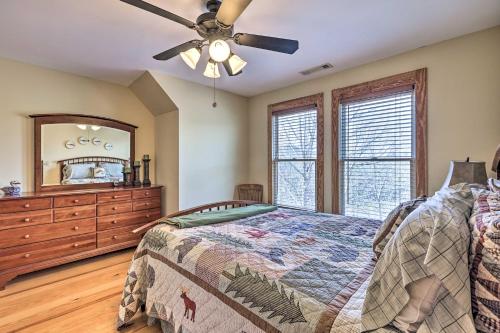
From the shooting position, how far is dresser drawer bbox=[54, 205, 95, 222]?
285 cm

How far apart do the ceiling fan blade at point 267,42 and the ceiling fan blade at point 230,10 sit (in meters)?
0.26

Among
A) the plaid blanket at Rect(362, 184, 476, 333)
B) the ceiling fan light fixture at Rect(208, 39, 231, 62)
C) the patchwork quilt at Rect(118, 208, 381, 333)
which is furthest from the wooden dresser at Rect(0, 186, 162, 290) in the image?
the plaid blanket at Rect(362, 184, 476, 333)

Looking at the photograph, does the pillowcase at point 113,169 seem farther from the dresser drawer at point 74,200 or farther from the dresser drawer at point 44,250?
the dresser drawer at point 44,250

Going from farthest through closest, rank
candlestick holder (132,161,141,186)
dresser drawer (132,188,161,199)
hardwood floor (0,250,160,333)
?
candlestick holder (132,161,141,186)
dresser drawer (132,188,161,199)
hardwood floor (0,250,160,333)

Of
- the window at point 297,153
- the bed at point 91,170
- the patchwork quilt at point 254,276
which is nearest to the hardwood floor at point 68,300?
the patchwork quilt at point 254,276

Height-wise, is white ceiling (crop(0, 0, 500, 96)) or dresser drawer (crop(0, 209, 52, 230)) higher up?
white ceiling (crop(0, 0, 500, 96))

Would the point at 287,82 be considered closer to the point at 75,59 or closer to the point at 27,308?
the point at 75,59

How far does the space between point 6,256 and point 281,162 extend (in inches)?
138

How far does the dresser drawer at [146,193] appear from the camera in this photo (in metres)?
3.48

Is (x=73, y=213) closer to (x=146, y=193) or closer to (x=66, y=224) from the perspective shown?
(x=66, y=224)

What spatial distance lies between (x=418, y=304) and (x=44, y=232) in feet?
11.3

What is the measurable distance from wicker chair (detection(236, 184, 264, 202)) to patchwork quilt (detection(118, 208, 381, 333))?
1999 millimetres

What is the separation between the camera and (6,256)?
2527mm

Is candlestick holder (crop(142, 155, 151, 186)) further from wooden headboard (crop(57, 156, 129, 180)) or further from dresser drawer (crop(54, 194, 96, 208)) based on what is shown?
dresser drawer (crop(54, 194, 96, 208))
